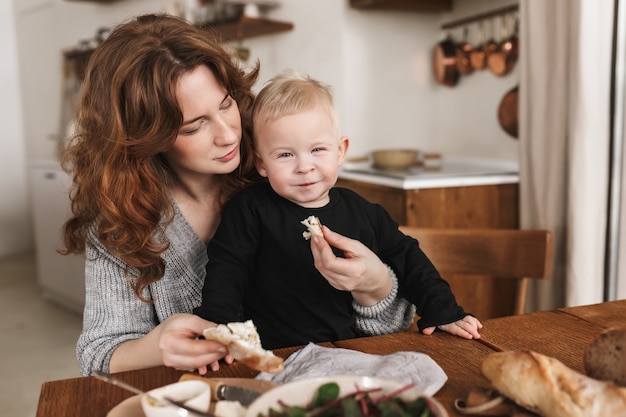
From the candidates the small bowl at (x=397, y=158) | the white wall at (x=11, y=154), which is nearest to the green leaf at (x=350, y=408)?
the small bowl at (x=397, y=158)

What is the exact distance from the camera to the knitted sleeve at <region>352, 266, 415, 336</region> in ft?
4.19

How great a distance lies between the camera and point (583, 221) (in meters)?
2.15

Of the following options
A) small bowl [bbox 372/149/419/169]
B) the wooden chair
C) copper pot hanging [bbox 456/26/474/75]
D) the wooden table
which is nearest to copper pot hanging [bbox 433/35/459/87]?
copper pot hanging [bbox 456/26/474/75]

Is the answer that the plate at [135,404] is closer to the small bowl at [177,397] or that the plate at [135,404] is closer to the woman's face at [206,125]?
the small bowl at [177,397]

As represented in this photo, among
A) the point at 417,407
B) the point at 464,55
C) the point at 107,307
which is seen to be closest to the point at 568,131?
the point at 464,55

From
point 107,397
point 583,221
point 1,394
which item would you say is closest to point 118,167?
point 107,397

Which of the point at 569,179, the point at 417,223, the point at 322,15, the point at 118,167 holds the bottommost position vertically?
the point at 417,223

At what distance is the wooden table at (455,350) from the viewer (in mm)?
828

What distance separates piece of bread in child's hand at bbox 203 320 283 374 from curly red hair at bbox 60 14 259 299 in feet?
1.39

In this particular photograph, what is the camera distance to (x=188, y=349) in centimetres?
92

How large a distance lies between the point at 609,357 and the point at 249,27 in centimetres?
317

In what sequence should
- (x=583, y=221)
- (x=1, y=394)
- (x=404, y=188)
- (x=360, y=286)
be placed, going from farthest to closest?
(x=1, y=394), (x=404, y=188), (x=583, y=221), (x=360, y=286)

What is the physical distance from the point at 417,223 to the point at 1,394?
214 centimetres

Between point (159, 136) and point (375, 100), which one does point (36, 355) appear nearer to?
point (375, 100)
